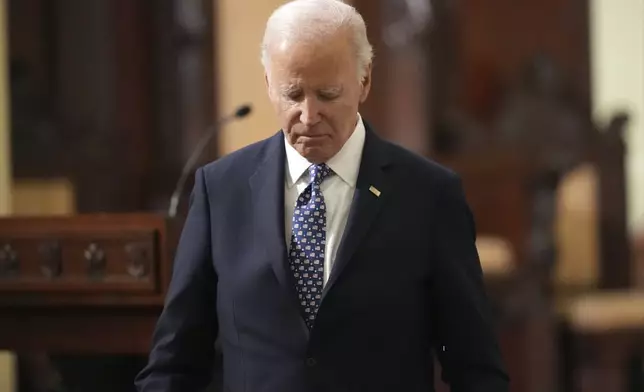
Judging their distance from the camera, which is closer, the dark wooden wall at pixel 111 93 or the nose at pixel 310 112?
the nose at pixel 310 112

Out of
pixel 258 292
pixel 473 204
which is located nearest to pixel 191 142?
pixel 473 204

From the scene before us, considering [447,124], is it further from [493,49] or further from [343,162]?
[343,162]

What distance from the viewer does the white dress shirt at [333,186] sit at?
1.52m

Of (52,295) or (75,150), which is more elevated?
(75,150)

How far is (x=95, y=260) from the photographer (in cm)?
221

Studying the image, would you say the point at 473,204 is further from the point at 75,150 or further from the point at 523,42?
the point at 75,150

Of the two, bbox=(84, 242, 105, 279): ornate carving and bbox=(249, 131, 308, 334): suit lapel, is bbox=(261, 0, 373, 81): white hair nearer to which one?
bbox=(249, 131, 308, 334): suit lapel

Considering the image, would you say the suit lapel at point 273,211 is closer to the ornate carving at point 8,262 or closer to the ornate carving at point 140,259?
the ornate carving at point 140,259

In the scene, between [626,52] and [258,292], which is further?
[626,52]

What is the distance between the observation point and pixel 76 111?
5.04 meters

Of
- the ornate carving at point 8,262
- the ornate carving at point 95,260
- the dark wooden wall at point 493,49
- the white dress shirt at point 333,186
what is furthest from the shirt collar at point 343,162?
the dark wooden wall at point 493,49

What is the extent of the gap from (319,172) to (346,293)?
18 centimetres

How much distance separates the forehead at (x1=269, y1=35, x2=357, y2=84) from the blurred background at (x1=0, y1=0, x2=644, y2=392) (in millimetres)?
2978

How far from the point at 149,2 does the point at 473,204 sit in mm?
1849
